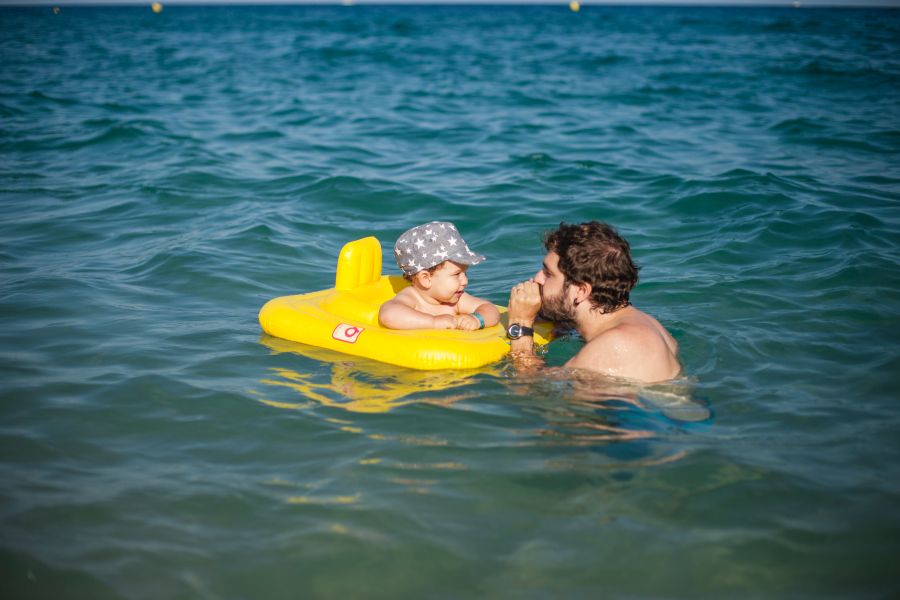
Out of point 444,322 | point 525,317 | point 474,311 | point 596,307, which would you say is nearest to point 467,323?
point 444,322

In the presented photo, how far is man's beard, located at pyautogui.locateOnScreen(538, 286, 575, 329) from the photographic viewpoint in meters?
4.93

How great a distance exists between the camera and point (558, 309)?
16.5 ft

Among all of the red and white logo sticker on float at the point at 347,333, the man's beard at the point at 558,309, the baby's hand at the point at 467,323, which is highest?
the man's beard at the point at 558,309

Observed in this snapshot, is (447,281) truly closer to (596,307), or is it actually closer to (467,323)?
(467,323)

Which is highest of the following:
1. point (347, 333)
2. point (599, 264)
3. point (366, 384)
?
point (599, 264)

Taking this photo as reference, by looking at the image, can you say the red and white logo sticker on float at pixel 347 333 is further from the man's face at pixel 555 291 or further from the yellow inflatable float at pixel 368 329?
the man's face at pixel 555 291

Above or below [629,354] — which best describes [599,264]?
above

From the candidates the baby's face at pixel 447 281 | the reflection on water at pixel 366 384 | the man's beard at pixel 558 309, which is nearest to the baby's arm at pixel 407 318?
the baby's face at pixel 447 281

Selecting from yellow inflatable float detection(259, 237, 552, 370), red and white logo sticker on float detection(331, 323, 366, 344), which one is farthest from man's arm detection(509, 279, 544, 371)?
red and white logo sticker on float detection(331, 323, 366, 344)

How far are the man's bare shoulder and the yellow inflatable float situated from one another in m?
0.69

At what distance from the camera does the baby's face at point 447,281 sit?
17.7 feet

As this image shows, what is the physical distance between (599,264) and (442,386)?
1.19 metres

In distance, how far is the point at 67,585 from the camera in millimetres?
3193

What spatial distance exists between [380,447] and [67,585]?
1.57m
